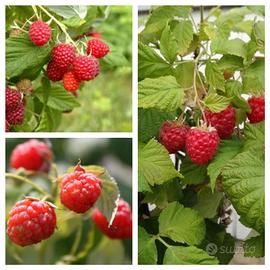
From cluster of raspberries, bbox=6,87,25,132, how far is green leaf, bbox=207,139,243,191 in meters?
0.35

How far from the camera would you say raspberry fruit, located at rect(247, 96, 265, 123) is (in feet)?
4.17

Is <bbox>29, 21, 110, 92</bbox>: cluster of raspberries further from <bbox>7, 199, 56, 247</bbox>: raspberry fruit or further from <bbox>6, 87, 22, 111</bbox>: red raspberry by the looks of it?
<bbox>7, 199, 56, 247</bbox>: raspberry fruit

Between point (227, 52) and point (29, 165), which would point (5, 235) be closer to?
point (29, 165)

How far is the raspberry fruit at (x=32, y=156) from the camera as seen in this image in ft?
4.28

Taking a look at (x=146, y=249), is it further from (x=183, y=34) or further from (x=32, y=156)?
(x=183, y=34)

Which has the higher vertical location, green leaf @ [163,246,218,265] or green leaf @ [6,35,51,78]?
green leaf @ [6,35,51,78]

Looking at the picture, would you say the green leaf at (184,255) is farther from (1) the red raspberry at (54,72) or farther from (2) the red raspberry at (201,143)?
(1) the red raspberry at (54,72)

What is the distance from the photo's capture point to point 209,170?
4.03 ft

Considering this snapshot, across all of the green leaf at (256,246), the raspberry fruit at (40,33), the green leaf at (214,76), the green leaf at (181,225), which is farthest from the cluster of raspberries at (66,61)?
the green leaf at (256,246)

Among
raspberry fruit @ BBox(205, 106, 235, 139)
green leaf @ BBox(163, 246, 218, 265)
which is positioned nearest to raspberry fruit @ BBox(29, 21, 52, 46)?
raspberry fruit @ BBox(205, 106, 235, 139)

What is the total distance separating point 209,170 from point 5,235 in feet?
1.34

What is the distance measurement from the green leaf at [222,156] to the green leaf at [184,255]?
145 millimetres

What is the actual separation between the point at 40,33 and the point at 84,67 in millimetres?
94
